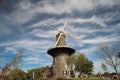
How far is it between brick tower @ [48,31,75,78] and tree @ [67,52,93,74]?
84.2 inches

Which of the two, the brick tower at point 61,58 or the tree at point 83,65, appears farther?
the brick tower at point 61,58

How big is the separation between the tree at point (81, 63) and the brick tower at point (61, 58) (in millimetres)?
2140

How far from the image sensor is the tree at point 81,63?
165 feet

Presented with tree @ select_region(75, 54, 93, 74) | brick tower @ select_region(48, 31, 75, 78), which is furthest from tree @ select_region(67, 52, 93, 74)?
brick tower @ select_region(48, 31, 75, 78)

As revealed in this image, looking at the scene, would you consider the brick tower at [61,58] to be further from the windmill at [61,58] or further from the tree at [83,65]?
the tree at [83,65]

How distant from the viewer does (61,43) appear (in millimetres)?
53562

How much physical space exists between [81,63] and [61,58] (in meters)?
5.98

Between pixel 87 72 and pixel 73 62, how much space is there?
5.17m

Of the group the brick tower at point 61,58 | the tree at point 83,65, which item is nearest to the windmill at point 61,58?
the brick tower at point 61,58

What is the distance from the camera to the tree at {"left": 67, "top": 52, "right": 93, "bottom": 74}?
5016 cm

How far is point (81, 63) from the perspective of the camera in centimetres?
5016

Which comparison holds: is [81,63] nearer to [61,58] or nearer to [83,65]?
[83,65]

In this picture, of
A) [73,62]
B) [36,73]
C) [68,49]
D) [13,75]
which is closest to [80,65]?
[73,62]

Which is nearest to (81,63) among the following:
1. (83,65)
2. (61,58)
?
(83,65)
